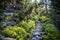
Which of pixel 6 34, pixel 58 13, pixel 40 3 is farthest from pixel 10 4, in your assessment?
pixel 40 3

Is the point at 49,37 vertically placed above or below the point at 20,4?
below

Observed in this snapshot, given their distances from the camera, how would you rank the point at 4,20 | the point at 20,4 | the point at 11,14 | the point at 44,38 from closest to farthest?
the point at 44,38
the point at 4,20
the point at 11,14
the point at 20,4

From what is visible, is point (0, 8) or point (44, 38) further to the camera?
point (0, 8)

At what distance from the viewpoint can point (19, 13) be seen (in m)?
16.7

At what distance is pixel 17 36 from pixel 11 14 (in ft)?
16.0

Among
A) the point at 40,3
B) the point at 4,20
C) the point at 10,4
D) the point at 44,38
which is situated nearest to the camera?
the point at 44,38

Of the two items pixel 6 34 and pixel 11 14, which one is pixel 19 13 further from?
pixel 6 34

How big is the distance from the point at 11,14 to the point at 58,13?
4.15m

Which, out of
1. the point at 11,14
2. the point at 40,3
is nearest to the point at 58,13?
the point at 11,14

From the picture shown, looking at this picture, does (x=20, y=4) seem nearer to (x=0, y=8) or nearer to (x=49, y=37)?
(x=0, y=8)

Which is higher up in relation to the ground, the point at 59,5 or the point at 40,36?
the point at 59,5

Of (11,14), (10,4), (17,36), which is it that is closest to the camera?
(17,36)

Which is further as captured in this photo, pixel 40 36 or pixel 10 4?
pixel 10 4

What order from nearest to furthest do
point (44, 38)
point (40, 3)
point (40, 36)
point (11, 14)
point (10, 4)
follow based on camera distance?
point (44, 38) < point (40, 36) < point (11, 14) < point (10, 4) < point (40, 3)
